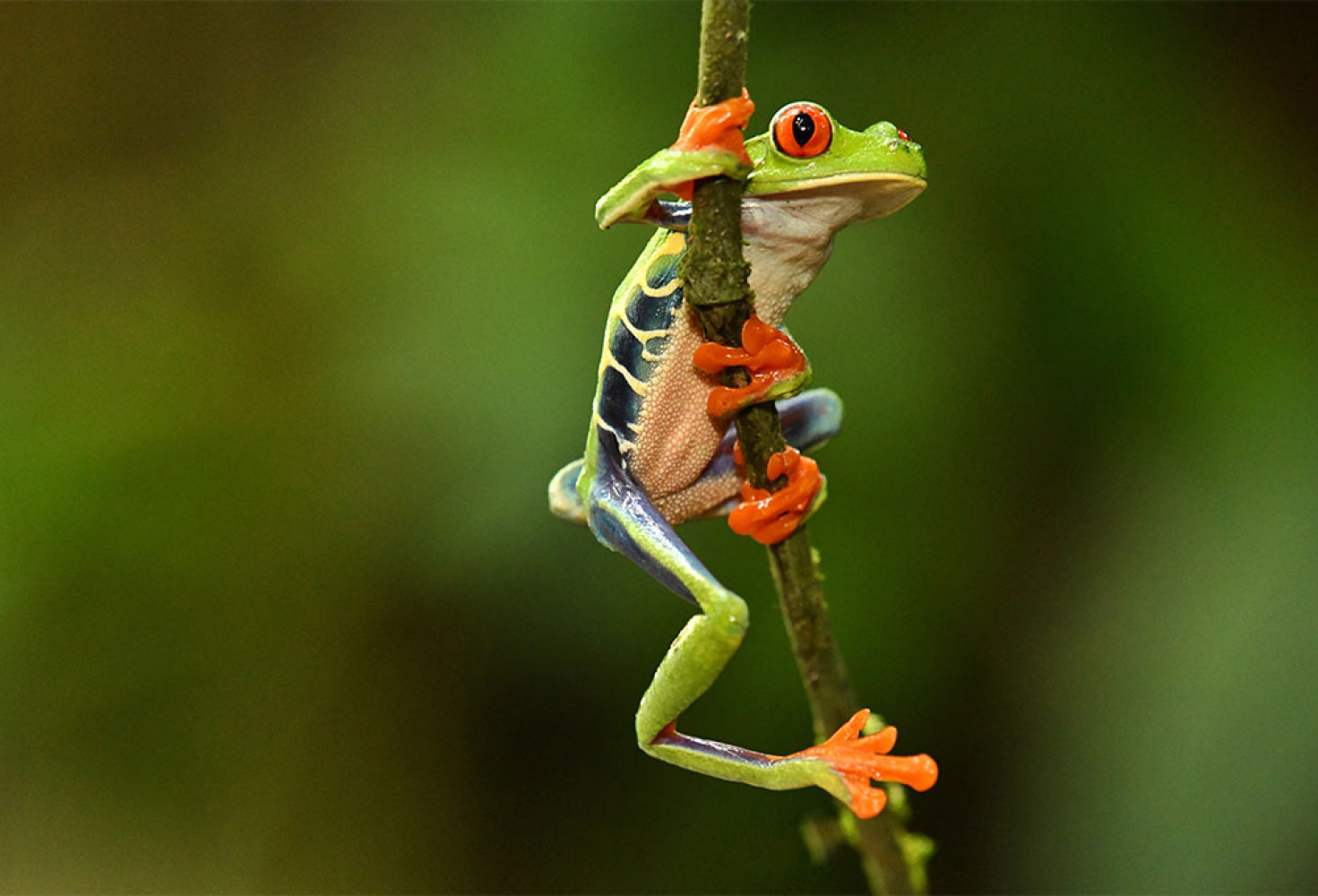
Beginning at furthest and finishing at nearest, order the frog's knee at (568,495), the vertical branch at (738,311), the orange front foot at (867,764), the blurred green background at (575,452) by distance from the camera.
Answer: the blurred green background at (575,452) → the frog's knee at (568,495) → the orange front foot at (867,764) → the vertical branch at (738,311)

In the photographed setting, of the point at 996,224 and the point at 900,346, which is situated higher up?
the point at 996,224

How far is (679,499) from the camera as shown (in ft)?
4.87

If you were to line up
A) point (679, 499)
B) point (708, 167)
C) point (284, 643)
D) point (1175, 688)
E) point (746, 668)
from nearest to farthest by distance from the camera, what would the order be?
1. point (708, 167)
2. point (679, 499)
3. point (1175, 688)
4. point (746, 668)
5. point (284, 643)

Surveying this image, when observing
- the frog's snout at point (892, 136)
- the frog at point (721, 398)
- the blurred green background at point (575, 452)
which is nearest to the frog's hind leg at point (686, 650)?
the frog at point (721, 398)

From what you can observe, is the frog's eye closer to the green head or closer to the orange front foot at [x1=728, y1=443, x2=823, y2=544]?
the green head

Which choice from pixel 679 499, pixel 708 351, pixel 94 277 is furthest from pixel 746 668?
pixel 94 277

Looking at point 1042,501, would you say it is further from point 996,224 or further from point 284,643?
point 284,643

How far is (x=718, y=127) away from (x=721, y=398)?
311 millimetres

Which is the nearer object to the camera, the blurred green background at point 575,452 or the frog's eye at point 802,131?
the frog's eye at point 802,131

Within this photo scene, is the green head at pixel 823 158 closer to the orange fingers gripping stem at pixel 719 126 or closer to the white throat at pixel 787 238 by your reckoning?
the white throat at pixel 787 238

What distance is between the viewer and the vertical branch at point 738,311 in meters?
1.07

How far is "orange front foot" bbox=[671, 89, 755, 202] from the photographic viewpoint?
1106mm

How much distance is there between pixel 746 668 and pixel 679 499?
144 cm

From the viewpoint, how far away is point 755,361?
1.25 m
